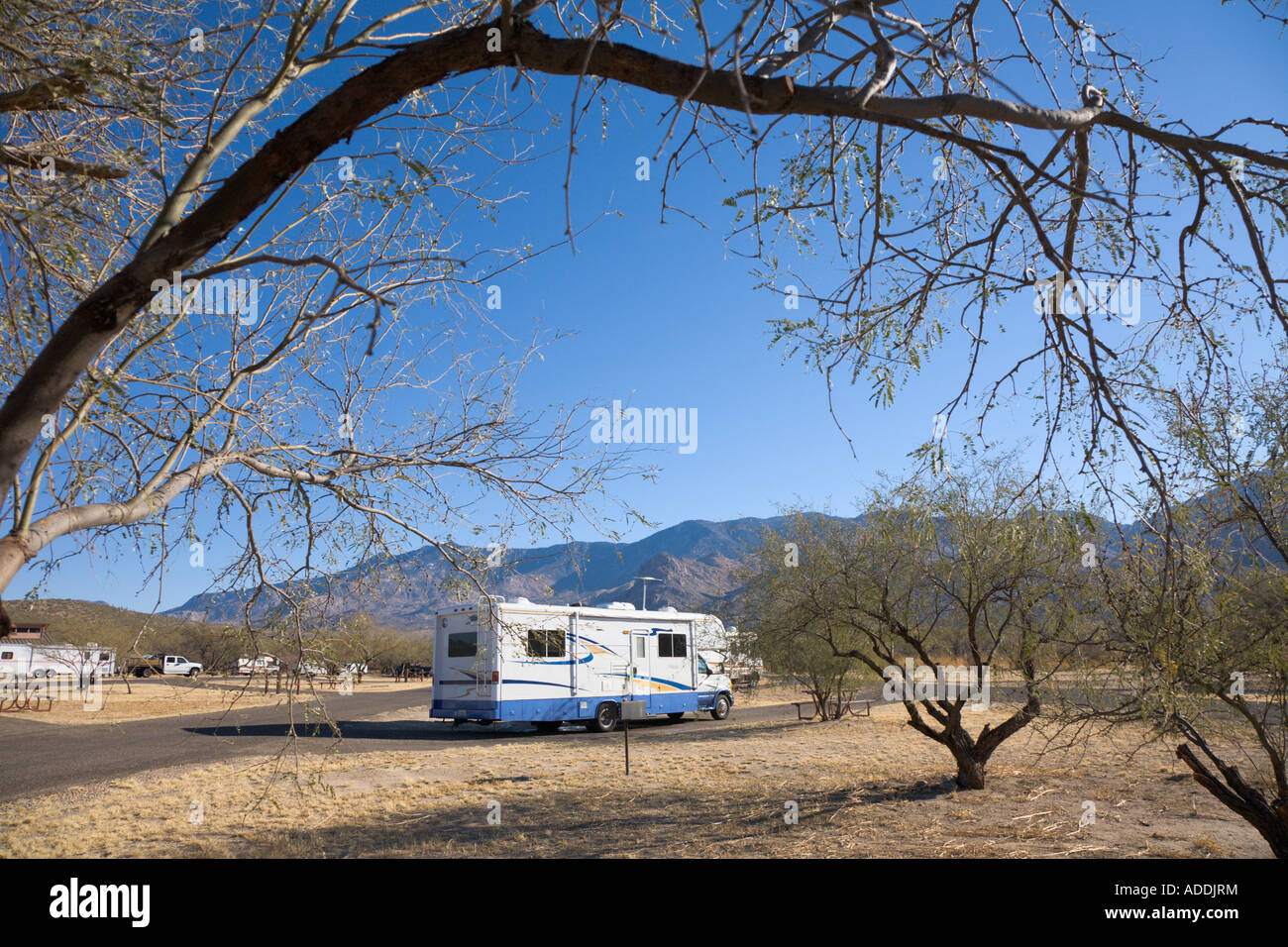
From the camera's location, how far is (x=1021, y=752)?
1320 centimetres

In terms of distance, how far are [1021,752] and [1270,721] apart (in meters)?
6.83

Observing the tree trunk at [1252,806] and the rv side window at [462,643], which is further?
the rv side window at [462,643]

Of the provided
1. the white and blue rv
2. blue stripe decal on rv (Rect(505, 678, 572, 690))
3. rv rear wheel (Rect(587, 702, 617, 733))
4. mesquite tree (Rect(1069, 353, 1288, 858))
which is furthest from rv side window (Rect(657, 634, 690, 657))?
mesquite tree (Rect(1069, 353, 1288, 858))

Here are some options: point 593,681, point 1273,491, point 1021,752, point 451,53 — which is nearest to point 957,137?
point 451,53

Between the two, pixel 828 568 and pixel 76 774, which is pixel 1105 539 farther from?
pixel 76 774

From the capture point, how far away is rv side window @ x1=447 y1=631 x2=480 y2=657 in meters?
19.2

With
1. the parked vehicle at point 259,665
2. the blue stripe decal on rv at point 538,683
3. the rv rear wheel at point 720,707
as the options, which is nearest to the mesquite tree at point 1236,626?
the parked vehicle at point 259,665

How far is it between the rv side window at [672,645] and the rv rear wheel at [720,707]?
7.24 ft

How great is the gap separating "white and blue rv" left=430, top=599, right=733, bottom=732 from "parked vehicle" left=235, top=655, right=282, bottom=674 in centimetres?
1170

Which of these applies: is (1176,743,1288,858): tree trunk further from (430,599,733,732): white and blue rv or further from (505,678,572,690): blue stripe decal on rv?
(505,678,572,690): blue stripe decal on rv

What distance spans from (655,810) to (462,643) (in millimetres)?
11350

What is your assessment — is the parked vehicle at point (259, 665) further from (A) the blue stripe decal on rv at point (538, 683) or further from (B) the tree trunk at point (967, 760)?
(A) the blue stripe decal on rv at point (538, 683)

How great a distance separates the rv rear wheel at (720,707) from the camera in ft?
77.9
